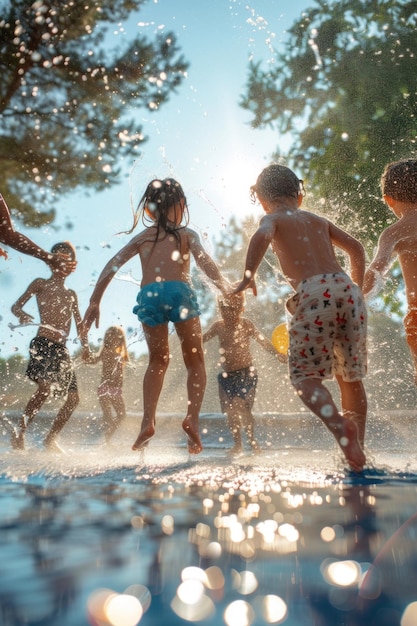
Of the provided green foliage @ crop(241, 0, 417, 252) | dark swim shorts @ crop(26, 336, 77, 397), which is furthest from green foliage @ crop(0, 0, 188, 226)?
dark swim shorts @ crop(26, 336, 77, 397)

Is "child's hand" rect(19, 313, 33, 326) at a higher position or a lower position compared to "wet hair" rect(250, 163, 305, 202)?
lower

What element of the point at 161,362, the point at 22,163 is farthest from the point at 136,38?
the point at 161,362

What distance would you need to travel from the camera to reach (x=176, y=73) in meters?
12.6

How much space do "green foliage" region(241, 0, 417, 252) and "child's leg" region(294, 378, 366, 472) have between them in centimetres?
956

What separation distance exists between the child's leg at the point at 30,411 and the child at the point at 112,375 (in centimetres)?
106

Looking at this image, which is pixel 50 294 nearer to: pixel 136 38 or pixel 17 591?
pixel 17 591

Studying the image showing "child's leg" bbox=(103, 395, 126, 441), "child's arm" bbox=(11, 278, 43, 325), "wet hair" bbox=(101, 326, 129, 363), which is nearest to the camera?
"child's arm" bbox=(11, 278, 43, 325)

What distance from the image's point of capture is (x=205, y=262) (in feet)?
14.2

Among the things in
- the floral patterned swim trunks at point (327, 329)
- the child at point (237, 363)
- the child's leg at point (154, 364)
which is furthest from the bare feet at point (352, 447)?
the child at point (237, 363)

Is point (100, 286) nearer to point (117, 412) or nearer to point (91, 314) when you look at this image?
point (91, 314)

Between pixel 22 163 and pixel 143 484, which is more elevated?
pixel 22 163

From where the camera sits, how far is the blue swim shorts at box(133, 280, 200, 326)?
423 centimetres

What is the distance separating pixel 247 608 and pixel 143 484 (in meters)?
1.56

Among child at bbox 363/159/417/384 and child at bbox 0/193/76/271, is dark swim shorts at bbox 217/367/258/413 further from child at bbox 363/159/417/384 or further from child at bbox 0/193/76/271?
child at bbox 0/193/76/271
